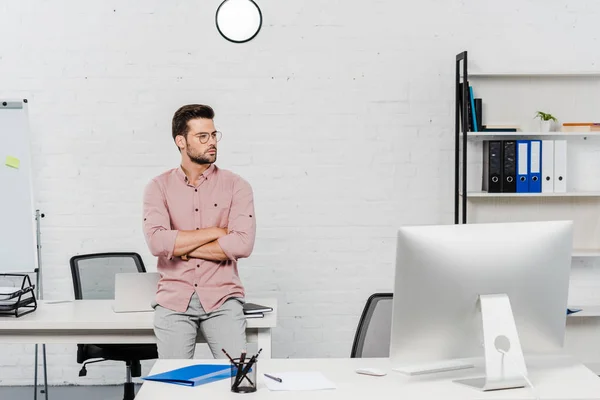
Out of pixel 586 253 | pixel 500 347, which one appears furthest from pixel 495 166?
pixel 500 347

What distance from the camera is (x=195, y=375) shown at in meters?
2.18

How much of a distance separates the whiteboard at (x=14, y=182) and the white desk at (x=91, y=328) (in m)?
1.01

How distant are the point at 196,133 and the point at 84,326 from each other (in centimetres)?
95

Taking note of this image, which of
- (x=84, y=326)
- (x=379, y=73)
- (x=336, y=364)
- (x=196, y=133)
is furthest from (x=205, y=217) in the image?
(x=379, y=73)

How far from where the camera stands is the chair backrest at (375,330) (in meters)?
2.68

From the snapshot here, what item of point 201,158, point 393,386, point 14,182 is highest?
point 201,158

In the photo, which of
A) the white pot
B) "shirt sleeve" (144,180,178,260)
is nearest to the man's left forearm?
"shirt sleeve" (144,180,178,260)

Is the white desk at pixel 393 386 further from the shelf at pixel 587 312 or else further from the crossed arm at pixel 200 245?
the shelf at pixel 587 312

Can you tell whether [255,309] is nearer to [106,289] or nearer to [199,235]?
[199,235]

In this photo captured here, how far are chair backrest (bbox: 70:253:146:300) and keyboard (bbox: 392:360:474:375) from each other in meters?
2.23

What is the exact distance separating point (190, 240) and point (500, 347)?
1495mm

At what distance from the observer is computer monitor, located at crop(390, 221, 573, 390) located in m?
1.98

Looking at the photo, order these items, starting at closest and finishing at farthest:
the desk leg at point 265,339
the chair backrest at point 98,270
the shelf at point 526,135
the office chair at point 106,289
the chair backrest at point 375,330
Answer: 1. the chair backrest at point 375,330
2. the desk leg at point 265,339
3. the office chair at point 106,289
4. the chair backrest at point 98,270
5. the shelf at point 526,135

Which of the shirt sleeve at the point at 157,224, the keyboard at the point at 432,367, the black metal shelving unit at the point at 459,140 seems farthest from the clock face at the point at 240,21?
the keyboard at the point at 432,367
